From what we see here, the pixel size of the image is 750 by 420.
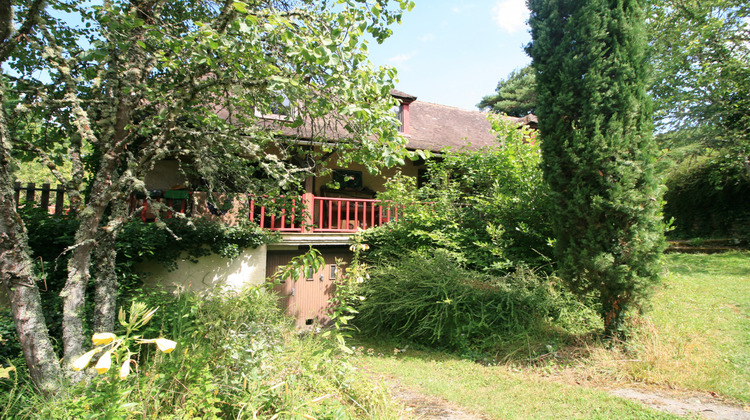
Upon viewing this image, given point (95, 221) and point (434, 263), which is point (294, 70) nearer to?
point (95, 221)

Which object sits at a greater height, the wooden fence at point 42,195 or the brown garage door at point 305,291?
the wooden fence at point 42,195

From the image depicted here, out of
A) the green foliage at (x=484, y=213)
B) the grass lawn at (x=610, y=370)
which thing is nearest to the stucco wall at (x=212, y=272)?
the green foliage at (x=484, y=213)

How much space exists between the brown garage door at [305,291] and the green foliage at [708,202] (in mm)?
11557

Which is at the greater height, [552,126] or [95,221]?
[552,126]

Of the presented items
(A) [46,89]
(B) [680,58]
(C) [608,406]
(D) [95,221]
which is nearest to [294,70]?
(D) [95,221]

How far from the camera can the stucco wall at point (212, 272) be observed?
6539 mm

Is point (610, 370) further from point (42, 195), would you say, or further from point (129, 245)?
point (42, 195)

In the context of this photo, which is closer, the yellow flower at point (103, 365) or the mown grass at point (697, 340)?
the yellow flower at point (103, 365)

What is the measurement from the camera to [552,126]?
5402mm

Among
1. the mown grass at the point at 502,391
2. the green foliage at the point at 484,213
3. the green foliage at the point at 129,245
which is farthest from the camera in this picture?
the green foliage at the point at 484,213

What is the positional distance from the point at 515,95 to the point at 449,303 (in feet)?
88.3

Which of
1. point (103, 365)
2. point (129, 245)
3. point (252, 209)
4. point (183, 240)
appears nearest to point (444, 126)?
point (252, 209)

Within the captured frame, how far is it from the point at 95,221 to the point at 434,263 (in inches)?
198

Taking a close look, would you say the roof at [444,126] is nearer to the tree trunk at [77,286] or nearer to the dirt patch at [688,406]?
the dirt patch at [688,406]
